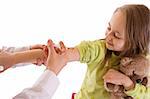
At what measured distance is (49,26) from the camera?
1170 mm

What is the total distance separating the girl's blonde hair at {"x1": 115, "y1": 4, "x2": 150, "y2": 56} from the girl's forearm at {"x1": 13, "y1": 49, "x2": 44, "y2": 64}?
25cm

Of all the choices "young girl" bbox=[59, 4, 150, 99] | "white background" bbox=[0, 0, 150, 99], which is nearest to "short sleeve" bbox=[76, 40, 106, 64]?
"young girl" bbox=[59, 4, 150, 99]

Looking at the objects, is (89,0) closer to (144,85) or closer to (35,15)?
(35,15)

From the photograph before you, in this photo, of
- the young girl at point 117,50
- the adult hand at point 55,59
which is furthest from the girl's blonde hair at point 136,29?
the adult hand at point 55,59

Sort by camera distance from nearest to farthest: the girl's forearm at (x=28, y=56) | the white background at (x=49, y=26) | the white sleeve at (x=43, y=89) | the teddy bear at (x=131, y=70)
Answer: the white sleeve at (x=43, y=89) < the girl's forearm at (x=28, y=56) < the teddy bear at (x=131, y=70) < the white background at (x=49, y=26)

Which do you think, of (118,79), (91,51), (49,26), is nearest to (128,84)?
(118,79)

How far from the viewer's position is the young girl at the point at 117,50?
2.75 ft

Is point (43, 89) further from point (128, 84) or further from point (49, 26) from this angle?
point (49, 26)

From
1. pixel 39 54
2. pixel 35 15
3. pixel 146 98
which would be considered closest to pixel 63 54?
pixel 39 54

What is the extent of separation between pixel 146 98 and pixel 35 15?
506 mm

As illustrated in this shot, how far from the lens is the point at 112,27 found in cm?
86

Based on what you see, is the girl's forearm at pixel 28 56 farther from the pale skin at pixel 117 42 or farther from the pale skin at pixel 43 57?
the pale skin at pixel 117 42

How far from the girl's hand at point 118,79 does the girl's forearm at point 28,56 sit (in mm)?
192

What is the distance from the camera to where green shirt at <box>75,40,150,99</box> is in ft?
2.77
